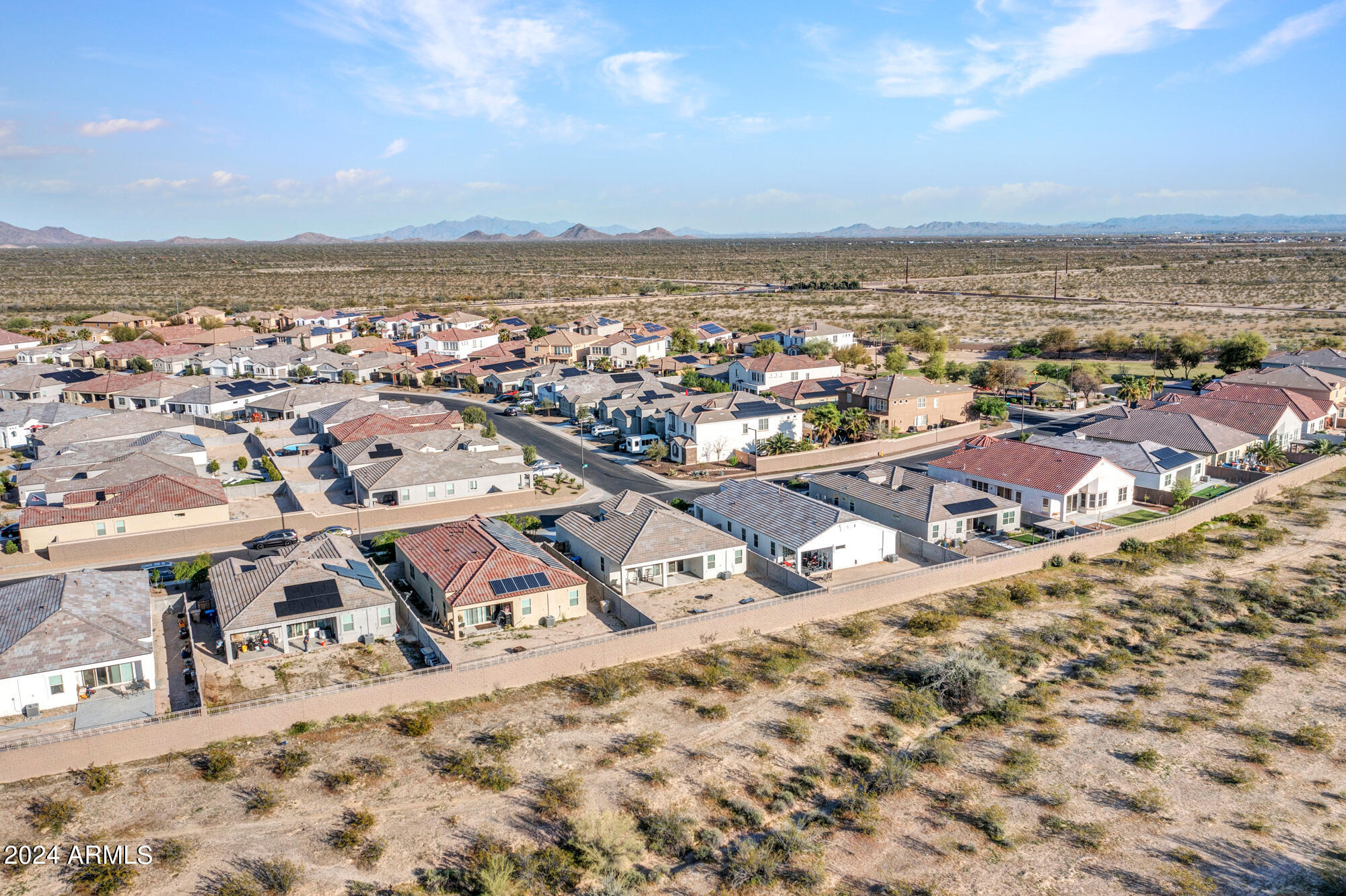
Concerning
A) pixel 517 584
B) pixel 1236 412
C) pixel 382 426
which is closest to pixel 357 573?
pixel 517 584

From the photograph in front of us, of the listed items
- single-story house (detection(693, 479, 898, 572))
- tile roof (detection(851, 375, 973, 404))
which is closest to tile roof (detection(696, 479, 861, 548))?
single-story house (detection(693, 479, 898, 572))

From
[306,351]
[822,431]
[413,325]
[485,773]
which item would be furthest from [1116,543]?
[413,325]

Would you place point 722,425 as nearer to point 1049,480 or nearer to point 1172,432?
point 1049,480

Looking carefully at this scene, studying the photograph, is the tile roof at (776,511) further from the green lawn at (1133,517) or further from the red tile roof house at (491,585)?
the green lawn at (1133,517)

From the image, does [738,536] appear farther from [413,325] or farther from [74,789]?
[413,325]

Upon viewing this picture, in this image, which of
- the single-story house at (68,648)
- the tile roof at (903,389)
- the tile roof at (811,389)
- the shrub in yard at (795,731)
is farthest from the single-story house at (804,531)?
the tile roof at (811,389)

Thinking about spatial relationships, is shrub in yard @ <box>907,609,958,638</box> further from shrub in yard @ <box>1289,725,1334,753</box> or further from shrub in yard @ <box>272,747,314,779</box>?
shrub in yard @ <box>272,747,314,779</box>
